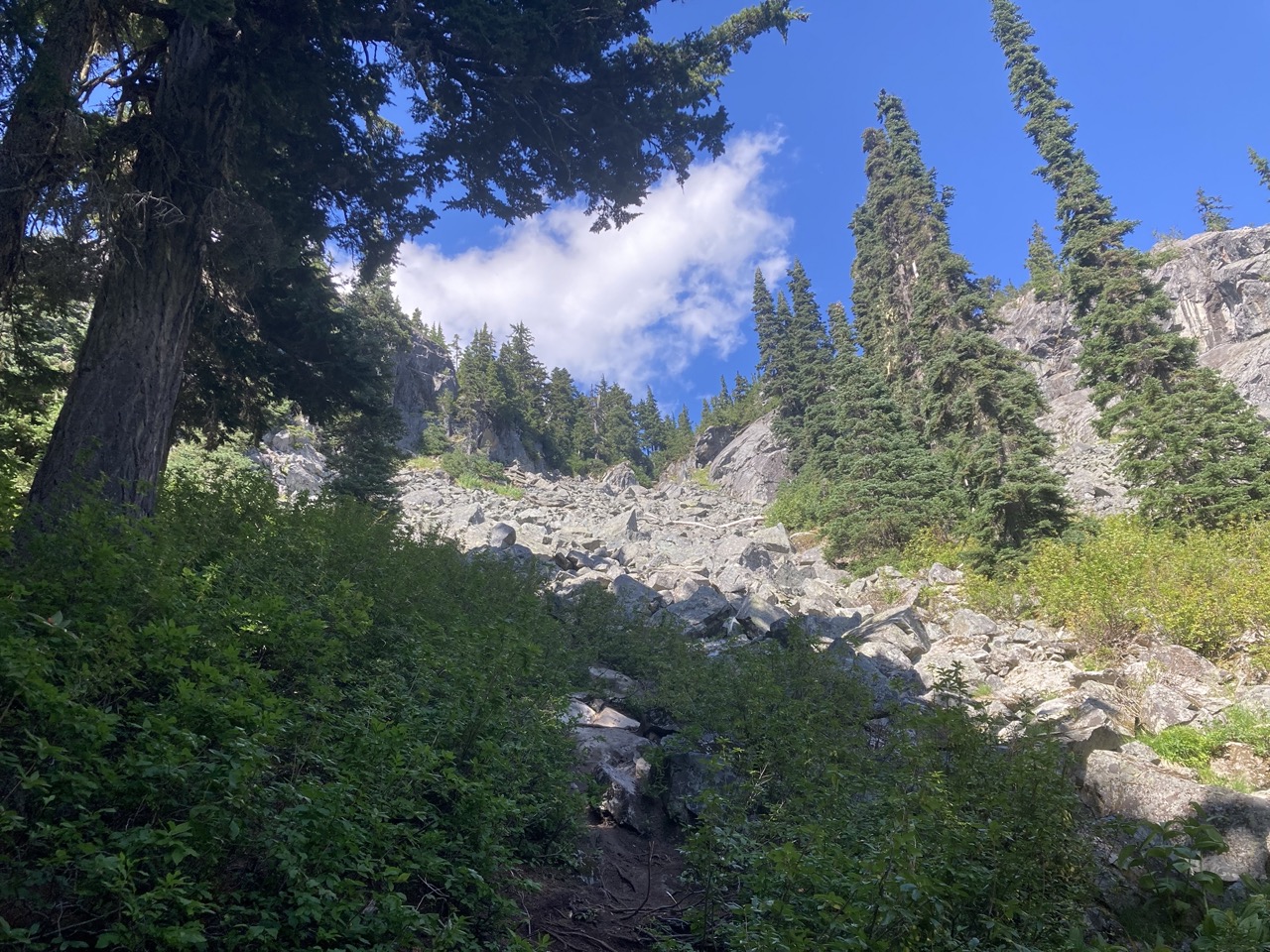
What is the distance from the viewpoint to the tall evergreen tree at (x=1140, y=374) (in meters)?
15.5

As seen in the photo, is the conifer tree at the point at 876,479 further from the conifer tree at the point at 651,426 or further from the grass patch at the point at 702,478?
the conifer tree at the point at 651,426

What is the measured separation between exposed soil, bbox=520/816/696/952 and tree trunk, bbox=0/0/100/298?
8.09m

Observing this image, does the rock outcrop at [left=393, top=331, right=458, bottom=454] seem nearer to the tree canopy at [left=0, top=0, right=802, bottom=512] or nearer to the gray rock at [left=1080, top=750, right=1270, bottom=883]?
the tree canopy at [left=0, top=0, right=802, bottom=512]

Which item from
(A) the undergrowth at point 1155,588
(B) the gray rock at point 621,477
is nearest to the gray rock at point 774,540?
(A) the undergrowth at point 1155,588

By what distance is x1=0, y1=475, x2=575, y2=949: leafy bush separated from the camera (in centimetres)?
262

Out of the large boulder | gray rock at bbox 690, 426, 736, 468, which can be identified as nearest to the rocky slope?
the large boulder

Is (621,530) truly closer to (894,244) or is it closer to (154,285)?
(154,285)

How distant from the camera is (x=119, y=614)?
11.3 ft

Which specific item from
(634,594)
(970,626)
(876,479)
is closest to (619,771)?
(634,594)

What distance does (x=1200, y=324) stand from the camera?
52.4 metres

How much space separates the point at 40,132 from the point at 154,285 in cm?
165

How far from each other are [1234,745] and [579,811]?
8523mm

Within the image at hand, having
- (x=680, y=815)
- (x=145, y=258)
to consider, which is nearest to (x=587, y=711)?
(x=680, y=815)

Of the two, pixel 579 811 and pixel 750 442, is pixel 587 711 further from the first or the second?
pixel 750 442
